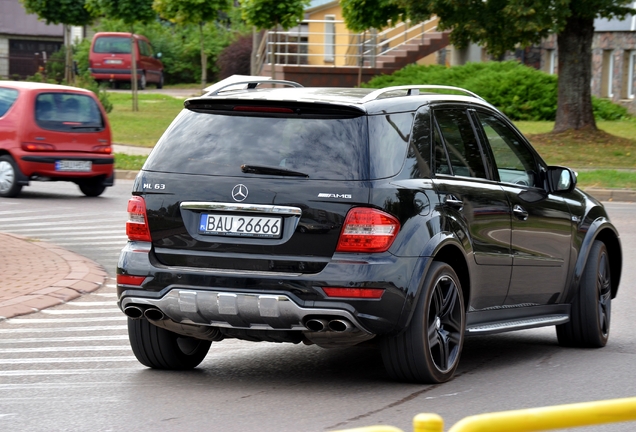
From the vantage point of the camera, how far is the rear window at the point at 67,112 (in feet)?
59.4

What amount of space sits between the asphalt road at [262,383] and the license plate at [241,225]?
0.84 m

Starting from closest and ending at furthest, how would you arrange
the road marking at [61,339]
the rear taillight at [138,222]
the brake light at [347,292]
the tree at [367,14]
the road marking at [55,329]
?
1. the brake light at [347,292]
2. the rear taillight at [138,222]
3. the road marking at [61,339]
4. the road marking at [55,329]
5. the tree at [367,14]

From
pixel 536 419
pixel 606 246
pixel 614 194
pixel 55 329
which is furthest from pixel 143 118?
pixel 536 419

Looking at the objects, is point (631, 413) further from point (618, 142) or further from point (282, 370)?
point (618, 142)

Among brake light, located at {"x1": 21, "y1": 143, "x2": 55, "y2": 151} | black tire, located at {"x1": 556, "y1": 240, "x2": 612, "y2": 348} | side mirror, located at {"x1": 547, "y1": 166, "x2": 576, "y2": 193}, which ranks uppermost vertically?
side mirror, located at {"x1": 547, "y1": 166, "x2": 576, "y2": 193}

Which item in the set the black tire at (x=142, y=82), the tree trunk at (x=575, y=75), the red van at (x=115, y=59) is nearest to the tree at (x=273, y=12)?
the tree trunk at (x=575, y=75)

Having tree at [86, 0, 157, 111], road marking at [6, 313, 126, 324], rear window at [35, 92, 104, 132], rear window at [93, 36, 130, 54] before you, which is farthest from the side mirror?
rear window at [93, 36, 130, 54]

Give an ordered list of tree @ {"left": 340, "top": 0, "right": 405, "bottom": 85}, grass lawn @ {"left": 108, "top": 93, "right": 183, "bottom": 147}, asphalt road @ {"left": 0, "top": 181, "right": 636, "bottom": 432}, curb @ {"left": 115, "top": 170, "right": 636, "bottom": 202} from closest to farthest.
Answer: asphalt road @ {"left": 0, "top": 181, "right": 636, "bottom": 432}, curb @ {"left": 115, "top": 170, "right": 636, "bottom": 202}, grass lawn @ {"left": 108, "top": 93, "right": 183, "bottom": 147}, tree @ {"left": 340, "top": 0, "right": 405, "bottom": 85}

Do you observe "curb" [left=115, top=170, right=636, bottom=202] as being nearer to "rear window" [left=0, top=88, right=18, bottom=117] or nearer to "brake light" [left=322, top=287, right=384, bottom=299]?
"rear window" [left=0, top=88, right=18, bottom=117]

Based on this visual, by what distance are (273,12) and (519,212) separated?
2726cm

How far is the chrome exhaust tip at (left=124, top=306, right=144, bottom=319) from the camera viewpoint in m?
6.60

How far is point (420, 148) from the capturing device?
22.3 ft

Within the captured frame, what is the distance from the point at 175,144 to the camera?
268 inches

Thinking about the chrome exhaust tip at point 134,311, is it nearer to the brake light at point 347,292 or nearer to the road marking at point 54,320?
A: the brake light at point 347,292
